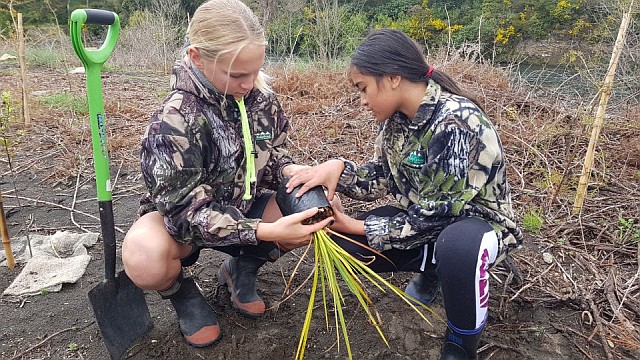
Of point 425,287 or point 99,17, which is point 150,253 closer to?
point 99,17

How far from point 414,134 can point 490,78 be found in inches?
159

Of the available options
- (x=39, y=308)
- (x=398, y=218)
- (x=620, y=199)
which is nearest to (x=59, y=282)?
(x=39, y=308)

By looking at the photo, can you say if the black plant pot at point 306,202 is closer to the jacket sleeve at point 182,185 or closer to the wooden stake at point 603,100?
the jacket sleeve at point 182,185

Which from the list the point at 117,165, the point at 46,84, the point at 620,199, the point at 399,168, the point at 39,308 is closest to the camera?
the point at 399,168

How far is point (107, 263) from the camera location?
6.26 feet

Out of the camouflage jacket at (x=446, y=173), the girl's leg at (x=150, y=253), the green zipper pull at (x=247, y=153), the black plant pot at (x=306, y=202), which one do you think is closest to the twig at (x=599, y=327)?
the camouflage jacket at (x=446, y=173)

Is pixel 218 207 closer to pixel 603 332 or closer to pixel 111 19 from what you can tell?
pixel 111 19

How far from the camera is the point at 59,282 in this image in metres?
2.24

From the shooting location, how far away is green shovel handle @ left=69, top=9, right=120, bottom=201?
165cm

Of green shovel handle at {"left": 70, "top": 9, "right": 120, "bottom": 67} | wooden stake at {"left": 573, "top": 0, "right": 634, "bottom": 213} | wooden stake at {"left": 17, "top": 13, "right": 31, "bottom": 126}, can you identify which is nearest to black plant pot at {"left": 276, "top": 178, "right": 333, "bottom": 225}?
green shovel handle at {"left": 70, "top": 9, "right": 120, "bottom": 67}

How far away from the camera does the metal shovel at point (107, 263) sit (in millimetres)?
1744

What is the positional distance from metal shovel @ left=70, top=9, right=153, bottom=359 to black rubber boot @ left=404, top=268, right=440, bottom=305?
115 cm

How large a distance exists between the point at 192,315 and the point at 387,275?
99 centimetres

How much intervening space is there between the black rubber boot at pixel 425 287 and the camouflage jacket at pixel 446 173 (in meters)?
0.36
